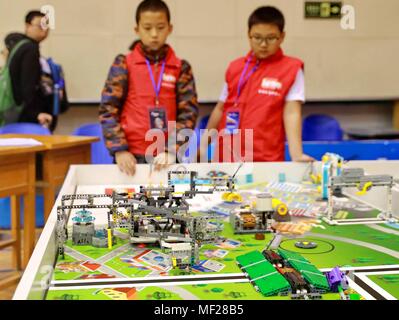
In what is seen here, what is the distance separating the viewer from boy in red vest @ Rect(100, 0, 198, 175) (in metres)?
2.16

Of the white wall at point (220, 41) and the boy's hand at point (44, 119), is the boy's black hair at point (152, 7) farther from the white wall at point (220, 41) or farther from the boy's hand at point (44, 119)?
the white wall at point (220, 41)

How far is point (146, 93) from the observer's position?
88.5 inches

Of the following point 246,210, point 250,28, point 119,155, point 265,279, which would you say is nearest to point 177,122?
point 119,155

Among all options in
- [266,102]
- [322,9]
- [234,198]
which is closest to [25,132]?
[266,102]

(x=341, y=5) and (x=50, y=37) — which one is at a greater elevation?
(x=341, y=5)

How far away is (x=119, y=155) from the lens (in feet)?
7.02

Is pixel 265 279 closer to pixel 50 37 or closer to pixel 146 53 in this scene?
pixel 146 53

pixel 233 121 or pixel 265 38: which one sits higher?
pixel 265 38

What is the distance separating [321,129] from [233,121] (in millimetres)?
1829

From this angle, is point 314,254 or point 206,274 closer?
point 206,274

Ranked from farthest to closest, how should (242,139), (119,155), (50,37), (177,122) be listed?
(50,37)
(242,139)
(177,122)
(119,155)

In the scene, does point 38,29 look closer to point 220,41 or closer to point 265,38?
point 220,41

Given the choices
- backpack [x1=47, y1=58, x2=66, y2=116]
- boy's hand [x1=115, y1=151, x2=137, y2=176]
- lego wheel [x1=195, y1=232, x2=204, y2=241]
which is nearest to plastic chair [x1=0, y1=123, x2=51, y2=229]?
backpack [x1=47, y1=58, x2=66, y2=116]
